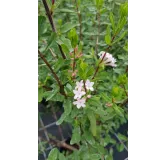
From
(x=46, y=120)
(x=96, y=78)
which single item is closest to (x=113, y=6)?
(x=96, y=78)

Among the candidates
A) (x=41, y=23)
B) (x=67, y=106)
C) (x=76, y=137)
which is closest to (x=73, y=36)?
(x=41, y=23)

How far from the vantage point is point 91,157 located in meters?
0.80

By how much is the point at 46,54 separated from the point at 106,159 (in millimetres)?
504

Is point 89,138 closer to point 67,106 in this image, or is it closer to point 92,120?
point 92,120

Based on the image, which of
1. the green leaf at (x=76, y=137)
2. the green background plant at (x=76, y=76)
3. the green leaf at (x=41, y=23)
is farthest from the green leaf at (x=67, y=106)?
the green leaf at (x=41, y=23)

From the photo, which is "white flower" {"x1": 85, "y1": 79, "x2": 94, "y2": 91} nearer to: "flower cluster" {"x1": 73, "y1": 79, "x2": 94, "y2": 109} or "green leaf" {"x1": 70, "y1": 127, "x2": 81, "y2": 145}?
"flower cluster" {"x1": 73, "y1": 79, "x2": 94, "y2": 109}

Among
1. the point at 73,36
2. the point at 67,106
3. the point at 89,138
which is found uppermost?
the point at 73,36

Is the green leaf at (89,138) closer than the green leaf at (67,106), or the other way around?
the green leaf at (67,106)

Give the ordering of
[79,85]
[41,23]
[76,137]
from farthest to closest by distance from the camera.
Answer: [76,137] → [79,85] → [41,23]

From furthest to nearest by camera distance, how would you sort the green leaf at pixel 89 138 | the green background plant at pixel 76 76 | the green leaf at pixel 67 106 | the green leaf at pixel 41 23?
the green leaf at pixel 89 138, the green leaf at pixel 67 106, the green background plant at pixel 76 76, the green leaf at pixel 41 23

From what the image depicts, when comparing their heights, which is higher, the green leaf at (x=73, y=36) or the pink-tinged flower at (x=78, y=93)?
the green leaf at (x=73, y=36)

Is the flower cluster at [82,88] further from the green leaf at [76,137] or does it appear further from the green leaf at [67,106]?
the green leaf at [76,137]

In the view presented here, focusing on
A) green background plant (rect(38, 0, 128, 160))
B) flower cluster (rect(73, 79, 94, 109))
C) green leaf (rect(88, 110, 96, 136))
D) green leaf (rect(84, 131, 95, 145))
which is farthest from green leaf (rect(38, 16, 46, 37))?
green leaf (rect(84, 131, 95, 145))

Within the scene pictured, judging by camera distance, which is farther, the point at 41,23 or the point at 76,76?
the point at 76,76
